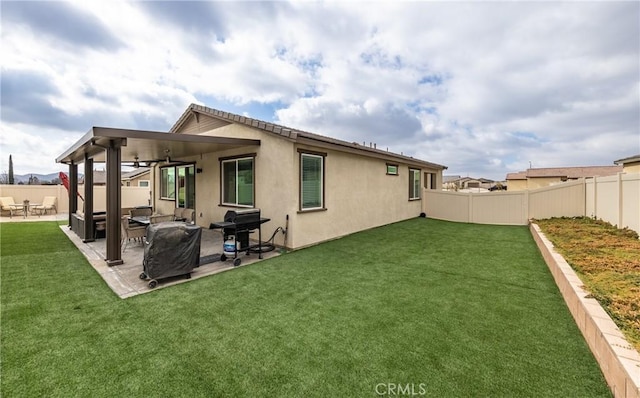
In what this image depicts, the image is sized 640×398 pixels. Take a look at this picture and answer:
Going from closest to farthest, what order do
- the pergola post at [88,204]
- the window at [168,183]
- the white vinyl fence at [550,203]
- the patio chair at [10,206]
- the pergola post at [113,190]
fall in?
the pergola post at [113,190] < the white vinyl fence at [550,203] < the pergola post at [88,204] < the window at [168,183] < the patio chair at [10,206]

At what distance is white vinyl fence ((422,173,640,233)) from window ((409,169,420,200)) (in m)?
0.59

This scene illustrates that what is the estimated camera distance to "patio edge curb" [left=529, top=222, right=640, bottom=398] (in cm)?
197

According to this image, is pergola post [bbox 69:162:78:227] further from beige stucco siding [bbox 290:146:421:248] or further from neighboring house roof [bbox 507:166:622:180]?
neighboring house roof [bbox 507:166:622:180]

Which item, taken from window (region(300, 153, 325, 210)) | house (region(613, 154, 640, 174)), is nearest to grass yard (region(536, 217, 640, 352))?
window (region(300, 153, 325, 210))

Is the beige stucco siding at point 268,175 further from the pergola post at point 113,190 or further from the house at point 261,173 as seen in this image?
the pergola post at point 113,190

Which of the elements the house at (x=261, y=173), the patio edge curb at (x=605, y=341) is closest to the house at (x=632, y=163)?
the house at (x=261, y=173)

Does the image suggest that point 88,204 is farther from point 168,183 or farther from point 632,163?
point 632,163

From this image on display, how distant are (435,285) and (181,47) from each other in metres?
10.5

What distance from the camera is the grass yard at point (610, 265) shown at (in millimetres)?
2746

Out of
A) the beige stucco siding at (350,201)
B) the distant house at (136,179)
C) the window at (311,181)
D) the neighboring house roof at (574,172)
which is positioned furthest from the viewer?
the neighboring house roof at (574,172)

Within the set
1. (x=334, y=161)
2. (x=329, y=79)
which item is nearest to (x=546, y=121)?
(x=329, y=79)

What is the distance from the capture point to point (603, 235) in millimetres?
6387

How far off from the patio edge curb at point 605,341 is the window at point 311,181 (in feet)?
17.9

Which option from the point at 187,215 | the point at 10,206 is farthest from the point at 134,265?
the point at 10,206
